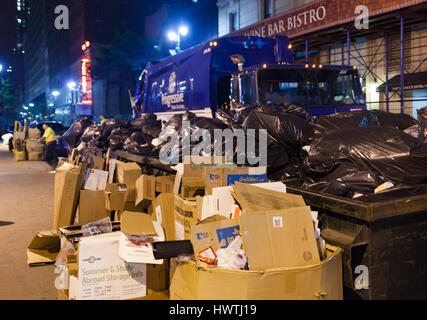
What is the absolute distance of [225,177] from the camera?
3809mm

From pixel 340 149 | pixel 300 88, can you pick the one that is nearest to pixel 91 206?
pixel 340 149

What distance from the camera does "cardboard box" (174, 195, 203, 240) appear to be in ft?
11.6

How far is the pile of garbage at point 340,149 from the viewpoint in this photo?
3295mm

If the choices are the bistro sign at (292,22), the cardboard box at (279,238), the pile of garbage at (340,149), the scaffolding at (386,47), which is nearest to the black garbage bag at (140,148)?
the pile of garbage at (340,149)

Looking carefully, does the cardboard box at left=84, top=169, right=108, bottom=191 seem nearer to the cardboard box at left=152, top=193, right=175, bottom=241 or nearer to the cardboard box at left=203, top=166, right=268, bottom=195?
the cardboard box at left=152, top=193, right=175, bottom=241

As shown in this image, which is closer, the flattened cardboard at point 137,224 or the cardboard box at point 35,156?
the flattened cardboard at point 137,224

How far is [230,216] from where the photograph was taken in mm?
3307

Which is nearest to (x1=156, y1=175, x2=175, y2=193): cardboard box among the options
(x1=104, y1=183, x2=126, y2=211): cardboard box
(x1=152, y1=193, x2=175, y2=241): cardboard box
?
(x1=152, y1=193, x2=175, y2=241): cardboard box

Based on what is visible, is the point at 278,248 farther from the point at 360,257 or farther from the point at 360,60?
the point at 360,60

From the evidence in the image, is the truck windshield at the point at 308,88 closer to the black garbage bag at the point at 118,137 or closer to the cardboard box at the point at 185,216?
the black garbage bag at the point at 118,137

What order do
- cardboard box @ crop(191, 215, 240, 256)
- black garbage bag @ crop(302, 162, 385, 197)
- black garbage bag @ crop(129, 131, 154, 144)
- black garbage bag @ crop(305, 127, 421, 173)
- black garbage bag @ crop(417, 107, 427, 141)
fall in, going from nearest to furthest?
cardboard box @ crop(191, 215, 240, 256)
black garbage bag @ crop(302, 162, 385, 197)
black garbage bag @ crop(305, 127, 421, 173)
black garbage bag @ crop(417, 107, 427, 141)
black garbage bag @ crop(129, 131, 154, 144)

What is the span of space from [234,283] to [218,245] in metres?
0.40

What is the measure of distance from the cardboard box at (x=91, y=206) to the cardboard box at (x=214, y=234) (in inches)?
125

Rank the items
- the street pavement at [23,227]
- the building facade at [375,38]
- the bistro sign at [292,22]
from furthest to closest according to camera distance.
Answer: the bistro sign at [292,22] < the building facade at [375,38] < the street pavement at [23,227]
